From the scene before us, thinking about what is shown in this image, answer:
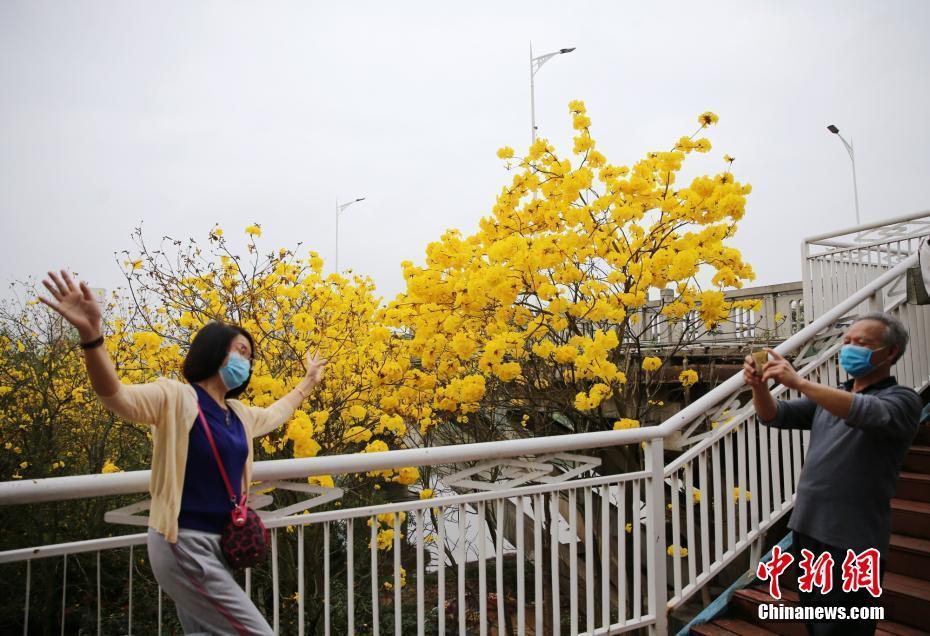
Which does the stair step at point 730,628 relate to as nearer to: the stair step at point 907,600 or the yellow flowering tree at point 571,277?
the stair step at point 907,600

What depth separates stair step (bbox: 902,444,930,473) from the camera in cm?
366

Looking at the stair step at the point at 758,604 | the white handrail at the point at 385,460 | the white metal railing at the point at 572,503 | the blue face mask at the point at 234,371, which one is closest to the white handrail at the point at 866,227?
the white metal railing at the point at 572,503

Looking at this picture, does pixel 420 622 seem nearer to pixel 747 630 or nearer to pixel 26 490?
pixel 26 490

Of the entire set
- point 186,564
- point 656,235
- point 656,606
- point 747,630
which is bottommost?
point 747,630

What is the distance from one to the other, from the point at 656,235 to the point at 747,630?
2755 mm

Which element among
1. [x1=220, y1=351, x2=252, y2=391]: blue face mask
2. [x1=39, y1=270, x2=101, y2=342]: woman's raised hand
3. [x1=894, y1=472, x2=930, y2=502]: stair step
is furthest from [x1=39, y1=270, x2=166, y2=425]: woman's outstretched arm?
[x1=894, y1=472, x2=930, y2=502]: stair step

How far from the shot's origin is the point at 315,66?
30.1 feet

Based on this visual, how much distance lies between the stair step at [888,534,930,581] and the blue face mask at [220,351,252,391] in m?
3.27

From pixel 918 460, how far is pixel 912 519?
635mm

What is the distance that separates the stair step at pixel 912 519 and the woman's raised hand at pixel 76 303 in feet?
13.3

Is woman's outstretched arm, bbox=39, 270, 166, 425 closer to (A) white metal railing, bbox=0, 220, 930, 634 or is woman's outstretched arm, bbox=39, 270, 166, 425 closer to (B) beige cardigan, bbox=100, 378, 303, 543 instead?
(B) beige cardigan, bbox=100, 378, 303, 543

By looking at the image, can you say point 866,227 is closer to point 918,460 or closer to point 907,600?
point 918,460

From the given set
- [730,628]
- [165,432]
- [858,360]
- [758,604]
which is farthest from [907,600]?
[165,432]

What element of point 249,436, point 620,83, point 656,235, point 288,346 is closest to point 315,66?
point 620,83
